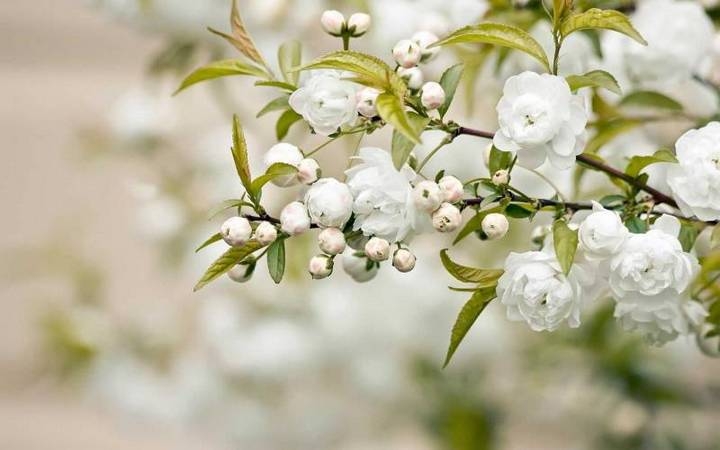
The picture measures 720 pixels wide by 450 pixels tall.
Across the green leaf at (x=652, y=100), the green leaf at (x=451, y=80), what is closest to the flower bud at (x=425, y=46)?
the green leaf at (x=451, y=80)

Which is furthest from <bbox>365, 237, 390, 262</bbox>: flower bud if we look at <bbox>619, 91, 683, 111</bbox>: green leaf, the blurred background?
the blurred background

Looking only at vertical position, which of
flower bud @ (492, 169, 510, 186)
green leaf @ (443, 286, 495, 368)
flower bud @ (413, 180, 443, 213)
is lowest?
green leaf @ (443, 286, 495, 368)

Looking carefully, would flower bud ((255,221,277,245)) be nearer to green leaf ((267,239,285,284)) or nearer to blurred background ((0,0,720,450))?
green leaf ((267,239,285,284))

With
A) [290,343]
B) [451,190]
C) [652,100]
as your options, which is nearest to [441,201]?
[451,190]

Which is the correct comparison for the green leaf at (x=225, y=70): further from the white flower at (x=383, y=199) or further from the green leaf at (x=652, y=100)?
the green leaf at (x=652, y=100)

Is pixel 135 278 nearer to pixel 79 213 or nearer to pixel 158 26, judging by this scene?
pixel 79 213

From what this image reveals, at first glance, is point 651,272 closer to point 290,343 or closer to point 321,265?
point 321,265
